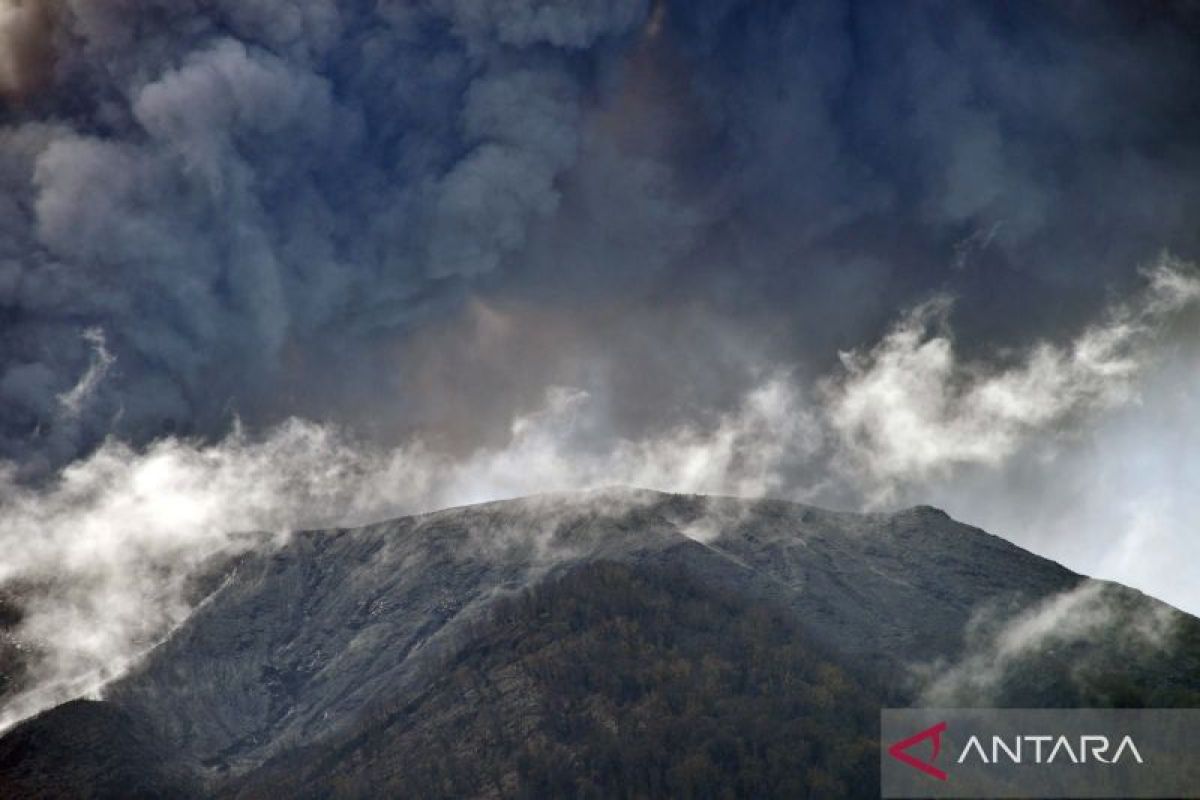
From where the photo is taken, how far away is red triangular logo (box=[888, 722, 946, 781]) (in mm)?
177800

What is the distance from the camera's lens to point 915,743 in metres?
186

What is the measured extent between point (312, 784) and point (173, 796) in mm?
24474

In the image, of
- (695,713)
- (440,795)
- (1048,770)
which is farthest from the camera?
(695,713)

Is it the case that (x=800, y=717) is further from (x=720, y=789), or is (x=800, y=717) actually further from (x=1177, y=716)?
(x=1177, y=716)

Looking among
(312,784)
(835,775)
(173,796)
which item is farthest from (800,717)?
(173,796)

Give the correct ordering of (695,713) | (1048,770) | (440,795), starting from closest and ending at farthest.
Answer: (1048,770)
(440,795)
(695,713)

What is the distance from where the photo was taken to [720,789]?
18400 centimetres

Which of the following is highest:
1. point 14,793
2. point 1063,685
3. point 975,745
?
point 1063,685

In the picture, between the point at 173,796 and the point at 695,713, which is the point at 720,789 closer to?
the point at 695,713

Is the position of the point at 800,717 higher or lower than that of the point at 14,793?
higher

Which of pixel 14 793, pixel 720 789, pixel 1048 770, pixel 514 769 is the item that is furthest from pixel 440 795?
pixel 1048 770

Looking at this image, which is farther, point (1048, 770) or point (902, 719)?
point (902, 719)

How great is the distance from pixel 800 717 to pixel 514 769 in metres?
45.1

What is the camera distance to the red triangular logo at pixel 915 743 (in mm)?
177800
